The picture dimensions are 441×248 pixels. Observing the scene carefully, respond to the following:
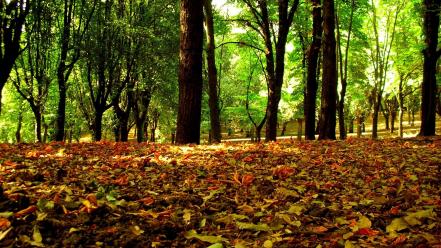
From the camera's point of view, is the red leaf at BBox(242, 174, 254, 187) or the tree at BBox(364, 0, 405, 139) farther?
the tree at BBox(364, 0, 405, 139)

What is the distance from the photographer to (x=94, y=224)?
234cm

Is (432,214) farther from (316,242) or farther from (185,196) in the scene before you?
(185,196)

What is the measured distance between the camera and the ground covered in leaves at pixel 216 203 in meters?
2.25

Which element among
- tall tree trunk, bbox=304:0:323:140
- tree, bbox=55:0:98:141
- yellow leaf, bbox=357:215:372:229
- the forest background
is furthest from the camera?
tree, bbox=55:0:98:141

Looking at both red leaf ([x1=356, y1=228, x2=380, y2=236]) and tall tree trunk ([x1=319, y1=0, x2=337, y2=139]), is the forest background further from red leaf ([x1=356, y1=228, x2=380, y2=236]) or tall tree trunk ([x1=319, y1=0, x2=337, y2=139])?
red leaf ([x1=356, y1=228, x2=380, y2=236])

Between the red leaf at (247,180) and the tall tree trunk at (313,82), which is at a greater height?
the tall tree trunk at (313,82)

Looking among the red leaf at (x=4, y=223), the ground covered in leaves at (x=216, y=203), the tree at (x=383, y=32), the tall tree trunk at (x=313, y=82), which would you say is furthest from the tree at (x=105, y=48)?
the tree at (x=383, y=32)

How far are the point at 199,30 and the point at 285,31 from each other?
5.94 metres

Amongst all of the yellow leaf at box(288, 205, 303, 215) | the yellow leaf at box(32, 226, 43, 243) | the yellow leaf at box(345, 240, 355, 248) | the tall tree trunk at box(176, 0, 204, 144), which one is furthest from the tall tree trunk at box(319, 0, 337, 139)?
the yellow leaf at box(32, 226, 43, 243)

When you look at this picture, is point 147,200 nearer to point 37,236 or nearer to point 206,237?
point 206,237

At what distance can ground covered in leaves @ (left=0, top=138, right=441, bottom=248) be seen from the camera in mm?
2248

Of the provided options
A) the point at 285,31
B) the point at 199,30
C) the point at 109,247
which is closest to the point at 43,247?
the point at 109,247

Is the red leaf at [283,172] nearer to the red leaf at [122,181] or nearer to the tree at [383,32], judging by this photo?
the red leaf at [122,181]

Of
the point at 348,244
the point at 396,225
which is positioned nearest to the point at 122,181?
the point at 348,244
